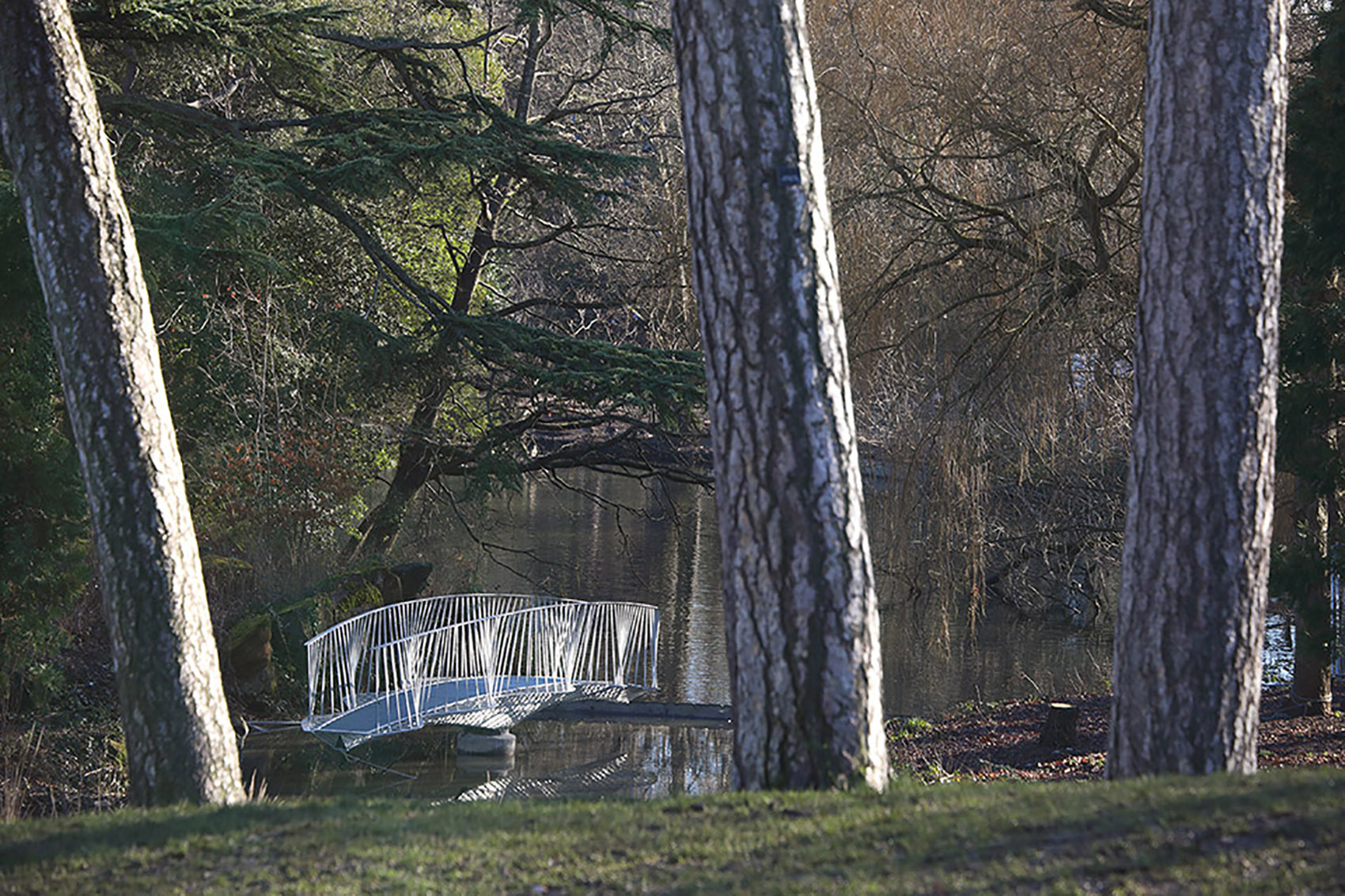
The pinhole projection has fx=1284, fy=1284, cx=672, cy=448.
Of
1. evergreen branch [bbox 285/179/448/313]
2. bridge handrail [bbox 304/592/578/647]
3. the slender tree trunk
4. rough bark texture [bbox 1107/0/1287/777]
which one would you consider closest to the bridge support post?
bridge handrail [bbox 304/592/578/647]

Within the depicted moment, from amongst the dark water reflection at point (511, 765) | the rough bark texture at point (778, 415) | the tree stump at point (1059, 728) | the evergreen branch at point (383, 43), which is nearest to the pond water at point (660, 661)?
the dark water reflection at point (511, 765)

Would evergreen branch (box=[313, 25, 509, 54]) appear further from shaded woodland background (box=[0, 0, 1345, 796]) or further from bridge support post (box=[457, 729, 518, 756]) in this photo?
bridge support post (box=[457, 729, 518, 756])

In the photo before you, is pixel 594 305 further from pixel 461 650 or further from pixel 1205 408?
pixel 1205 408

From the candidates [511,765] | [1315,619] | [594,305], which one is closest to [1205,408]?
[1315,619]

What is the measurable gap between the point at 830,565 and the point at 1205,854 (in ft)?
5.40

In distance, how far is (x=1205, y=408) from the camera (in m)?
4.91

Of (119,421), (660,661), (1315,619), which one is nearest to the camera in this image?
(119,421)

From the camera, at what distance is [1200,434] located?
4914 millimetres

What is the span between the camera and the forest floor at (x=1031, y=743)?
9.48m

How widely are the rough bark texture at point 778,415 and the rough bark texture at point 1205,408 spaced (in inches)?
43.7

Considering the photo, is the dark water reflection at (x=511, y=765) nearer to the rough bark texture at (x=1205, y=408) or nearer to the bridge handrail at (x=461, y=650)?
the bridge handrail at (x=461, y=650)

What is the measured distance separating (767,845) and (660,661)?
13.2 m

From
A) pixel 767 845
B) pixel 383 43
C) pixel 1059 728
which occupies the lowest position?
pixel 1059 728

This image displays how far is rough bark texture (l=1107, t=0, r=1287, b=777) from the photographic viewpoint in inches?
192
